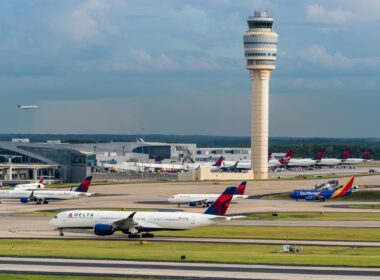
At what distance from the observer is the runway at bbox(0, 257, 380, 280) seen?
217 feet

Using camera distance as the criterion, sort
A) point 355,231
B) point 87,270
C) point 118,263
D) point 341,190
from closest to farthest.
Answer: point 87,270 → point 118,263 → point 355,231 → point 341,190

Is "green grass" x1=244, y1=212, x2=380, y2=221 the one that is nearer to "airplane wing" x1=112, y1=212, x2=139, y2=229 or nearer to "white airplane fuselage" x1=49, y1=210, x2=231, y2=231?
"white airplane fuselage" x1=49, y1=210, x2=231, y2=231

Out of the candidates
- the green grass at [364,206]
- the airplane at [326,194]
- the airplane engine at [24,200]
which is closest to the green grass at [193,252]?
the green grass at [364,206]

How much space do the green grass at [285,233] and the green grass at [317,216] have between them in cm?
1620

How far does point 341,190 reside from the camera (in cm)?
17338

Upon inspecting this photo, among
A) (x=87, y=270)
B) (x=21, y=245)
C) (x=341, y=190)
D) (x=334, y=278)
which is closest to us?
(x=334, y=278)

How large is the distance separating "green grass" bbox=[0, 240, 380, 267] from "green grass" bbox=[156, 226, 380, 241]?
1088 cm

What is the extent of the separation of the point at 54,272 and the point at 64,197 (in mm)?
102955

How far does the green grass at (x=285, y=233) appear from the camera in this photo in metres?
101

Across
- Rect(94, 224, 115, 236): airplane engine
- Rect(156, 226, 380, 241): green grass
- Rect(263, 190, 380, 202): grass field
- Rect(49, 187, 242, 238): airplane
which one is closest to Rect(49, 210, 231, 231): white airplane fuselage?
Rect(49, 187, 242, 238): airplane

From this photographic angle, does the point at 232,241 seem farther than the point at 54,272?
Yes

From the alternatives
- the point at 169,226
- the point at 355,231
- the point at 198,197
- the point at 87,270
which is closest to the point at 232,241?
the point at 169,226

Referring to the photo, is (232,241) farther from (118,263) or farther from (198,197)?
(198,197)

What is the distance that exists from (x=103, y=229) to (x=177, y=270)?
31158 mm
